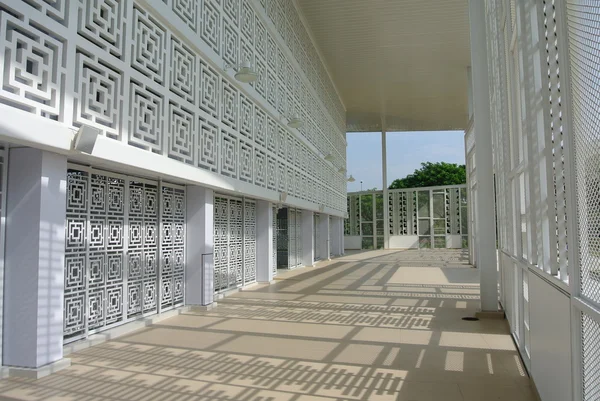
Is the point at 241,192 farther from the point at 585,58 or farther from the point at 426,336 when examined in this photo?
the point at 585,58

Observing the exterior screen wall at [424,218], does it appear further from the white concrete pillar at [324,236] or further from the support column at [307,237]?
the support column at [307,237]

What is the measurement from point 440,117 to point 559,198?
97.3 feet

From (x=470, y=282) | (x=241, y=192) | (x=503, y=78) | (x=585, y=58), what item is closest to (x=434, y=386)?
(x=585, y=58)

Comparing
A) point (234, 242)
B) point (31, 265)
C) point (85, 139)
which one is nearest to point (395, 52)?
point (234, 242)

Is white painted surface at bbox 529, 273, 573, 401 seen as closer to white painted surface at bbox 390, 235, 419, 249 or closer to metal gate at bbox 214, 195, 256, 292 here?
metal gate at bbox 214, 195, 256, 292

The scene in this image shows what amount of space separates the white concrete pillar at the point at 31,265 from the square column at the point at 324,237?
18.7 meters

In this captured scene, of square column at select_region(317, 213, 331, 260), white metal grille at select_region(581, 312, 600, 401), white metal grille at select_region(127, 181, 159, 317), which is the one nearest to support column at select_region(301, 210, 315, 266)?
square column at select_region(317, 213, 331, 260)

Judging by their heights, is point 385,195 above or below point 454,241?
above

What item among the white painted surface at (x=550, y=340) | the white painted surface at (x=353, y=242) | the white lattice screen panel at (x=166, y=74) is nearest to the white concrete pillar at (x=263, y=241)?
the white lattice screen panel at (x=166, y=74)

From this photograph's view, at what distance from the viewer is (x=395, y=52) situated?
20094 mm

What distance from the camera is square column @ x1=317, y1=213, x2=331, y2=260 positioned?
23.6 meters

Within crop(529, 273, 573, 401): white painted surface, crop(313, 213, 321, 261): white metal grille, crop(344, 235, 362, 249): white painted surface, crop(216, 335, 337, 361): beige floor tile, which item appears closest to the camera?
crop(529, 273, 573, 401): white painted surface

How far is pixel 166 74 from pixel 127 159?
1953 millimetres

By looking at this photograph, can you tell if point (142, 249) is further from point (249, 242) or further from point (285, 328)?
point (249, 242)
